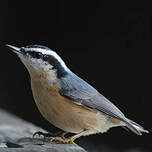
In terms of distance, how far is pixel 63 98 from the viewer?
4668mm

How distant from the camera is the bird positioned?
457 centimetres

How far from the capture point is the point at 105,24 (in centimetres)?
854

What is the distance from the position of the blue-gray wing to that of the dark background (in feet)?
11.1

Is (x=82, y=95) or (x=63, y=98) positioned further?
(x=82, y=95)

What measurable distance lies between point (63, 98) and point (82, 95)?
25cm

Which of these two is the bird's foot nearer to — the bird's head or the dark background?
the bird's head

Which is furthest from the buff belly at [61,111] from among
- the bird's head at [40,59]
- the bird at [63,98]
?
the bird's head at [40,59]

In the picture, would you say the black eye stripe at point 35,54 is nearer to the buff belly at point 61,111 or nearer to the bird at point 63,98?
the bird at point 63,98

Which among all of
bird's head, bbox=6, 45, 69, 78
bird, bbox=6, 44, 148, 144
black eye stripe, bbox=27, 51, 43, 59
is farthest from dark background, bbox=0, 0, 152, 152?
black eye stripe, bbox=27, 51, 43, 59

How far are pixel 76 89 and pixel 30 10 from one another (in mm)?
4661

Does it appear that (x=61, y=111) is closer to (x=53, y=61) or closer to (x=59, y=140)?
(x=59, y=140)

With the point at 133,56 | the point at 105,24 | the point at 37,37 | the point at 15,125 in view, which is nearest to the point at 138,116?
the point at 133,56

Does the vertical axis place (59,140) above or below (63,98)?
below

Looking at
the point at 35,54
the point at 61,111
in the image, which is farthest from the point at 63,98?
the point at 35,54
